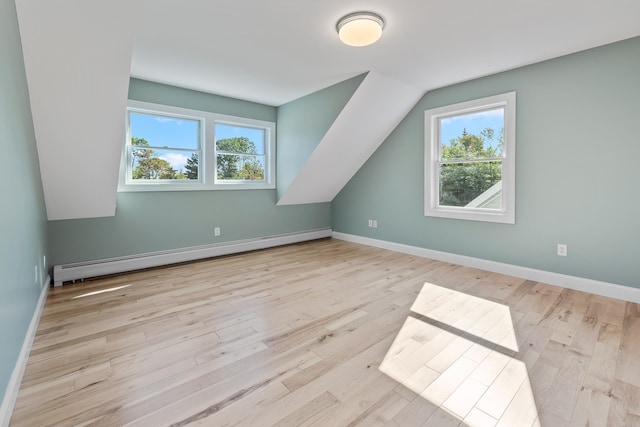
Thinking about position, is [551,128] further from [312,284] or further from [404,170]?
[312,284]

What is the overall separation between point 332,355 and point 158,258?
9.76 ft

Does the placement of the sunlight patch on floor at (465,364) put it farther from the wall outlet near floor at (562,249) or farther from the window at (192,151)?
the window at (192,151)

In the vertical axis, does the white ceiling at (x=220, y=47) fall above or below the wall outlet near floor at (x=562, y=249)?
above

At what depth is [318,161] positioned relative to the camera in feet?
14.8

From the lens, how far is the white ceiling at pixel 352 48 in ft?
7.29

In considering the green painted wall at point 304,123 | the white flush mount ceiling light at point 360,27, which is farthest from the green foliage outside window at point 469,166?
the white flush mount ceiling light at point 360,27

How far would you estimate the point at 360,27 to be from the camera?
2.36 metres

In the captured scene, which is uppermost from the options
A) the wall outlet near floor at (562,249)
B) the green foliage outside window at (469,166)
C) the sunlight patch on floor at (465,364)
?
the green foliage outside window at (469,166)

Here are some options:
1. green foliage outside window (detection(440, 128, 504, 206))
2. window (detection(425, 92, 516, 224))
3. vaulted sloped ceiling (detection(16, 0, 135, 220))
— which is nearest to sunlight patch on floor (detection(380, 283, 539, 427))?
window (detection(425, 92, 516, 224))

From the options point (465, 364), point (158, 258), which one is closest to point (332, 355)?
point (465, 364)

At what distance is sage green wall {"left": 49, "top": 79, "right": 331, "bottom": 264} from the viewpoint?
345cm

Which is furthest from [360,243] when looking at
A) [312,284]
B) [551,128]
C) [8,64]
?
[8,64]

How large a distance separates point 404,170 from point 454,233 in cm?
117

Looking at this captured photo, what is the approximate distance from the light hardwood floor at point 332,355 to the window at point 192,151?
142 centimetres
